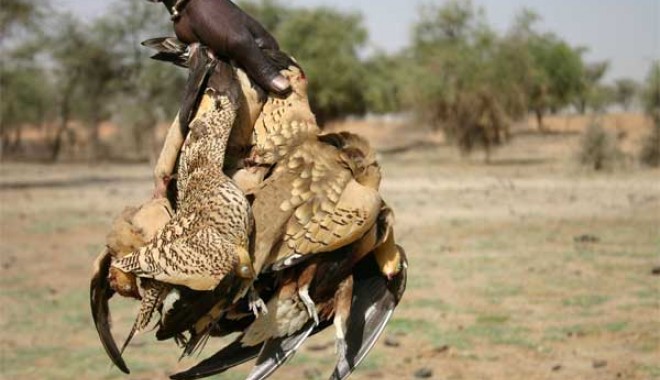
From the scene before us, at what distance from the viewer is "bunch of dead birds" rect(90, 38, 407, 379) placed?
243 centimetres

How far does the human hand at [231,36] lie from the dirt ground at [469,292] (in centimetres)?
451

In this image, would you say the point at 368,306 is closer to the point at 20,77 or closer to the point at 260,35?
the point at 260,35

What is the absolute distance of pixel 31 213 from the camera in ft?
64.8

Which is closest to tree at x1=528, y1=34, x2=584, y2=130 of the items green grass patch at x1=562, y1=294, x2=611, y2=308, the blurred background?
the blurred background

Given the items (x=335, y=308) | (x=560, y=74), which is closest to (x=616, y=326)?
(x=335, y=308)

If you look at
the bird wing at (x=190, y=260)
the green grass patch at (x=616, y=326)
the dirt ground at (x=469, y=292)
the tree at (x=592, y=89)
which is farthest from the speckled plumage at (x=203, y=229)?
the tree at (x=592, y=89)

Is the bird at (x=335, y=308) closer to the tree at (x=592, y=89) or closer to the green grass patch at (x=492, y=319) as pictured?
the green grass patch at (x=492, y=319)

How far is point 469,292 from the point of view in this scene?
10289mm

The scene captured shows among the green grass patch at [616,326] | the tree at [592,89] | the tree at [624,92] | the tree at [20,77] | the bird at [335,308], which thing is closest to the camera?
the bird at [335,308]

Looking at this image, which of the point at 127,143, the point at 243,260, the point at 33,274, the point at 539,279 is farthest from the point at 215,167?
the point at 127,143

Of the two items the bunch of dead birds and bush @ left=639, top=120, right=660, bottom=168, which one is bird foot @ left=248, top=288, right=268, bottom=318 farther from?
bush @ left=639, top=120, right=660, bottom=168

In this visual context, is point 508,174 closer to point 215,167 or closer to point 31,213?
point 31,213

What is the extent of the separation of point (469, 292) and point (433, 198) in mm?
11492

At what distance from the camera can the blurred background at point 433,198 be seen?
7.83 m
